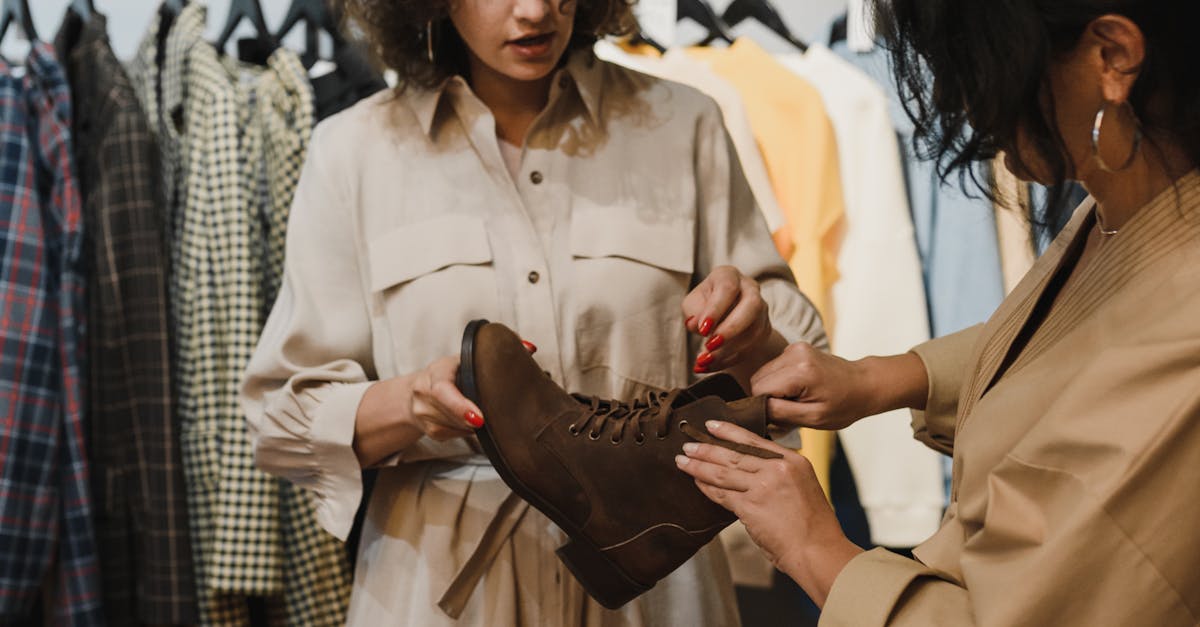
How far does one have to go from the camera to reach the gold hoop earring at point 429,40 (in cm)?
119

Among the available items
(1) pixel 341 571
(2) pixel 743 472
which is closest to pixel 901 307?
(1) pixel 341 571

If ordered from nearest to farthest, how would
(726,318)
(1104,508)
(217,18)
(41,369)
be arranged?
1. (1104,508)
2. (726,318)
3. (41,369)
4. (217,18)

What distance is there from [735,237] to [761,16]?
1.01 metres

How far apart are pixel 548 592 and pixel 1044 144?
0.60 metres

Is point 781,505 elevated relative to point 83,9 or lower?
lower

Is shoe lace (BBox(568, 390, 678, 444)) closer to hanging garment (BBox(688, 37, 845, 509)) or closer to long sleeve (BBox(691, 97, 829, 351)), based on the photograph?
long sleeve (BBox(691, 97, 829, 351))

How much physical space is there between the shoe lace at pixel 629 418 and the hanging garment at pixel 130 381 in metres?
0.98

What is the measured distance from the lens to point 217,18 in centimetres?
229

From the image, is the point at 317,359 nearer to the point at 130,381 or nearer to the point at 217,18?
the point at 130,381

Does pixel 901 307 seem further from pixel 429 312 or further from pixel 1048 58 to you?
pixel 1048 58

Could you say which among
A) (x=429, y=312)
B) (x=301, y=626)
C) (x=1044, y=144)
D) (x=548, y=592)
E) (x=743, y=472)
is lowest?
(x=301, y=626)

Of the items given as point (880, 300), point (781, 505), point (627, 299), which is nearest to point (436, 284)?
point (627, 299)

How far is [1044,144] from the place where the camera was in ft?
2.52

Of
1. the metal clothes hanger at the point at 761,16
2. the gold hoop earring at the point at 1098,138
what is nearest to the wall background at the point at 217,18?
the metal clothes hanger at the point at 761,16
